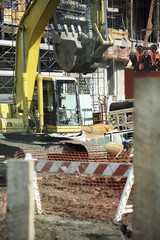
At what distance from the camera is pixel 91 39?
29.0ft

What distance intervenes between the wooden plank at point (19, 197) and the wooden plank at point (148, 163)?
26.1 inches

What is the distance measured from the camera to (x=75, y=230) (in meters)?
4.94

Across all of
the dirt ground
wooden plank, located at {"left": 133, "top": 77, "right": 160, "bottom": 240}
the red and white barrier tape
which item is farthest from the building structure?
wooden plank, located at {"left": 133, "top": 77, "right": 160, "bottom": 240}

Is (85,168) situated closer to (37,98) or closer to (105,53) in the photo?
(37,98)

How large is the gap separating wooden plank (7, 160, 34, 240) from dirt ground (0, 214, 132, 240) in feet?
8.28

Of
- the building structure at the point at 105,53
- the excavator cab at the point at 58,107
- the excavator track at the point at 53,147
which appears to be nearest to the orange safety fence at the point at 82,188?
the excavator track at the point at 53,147

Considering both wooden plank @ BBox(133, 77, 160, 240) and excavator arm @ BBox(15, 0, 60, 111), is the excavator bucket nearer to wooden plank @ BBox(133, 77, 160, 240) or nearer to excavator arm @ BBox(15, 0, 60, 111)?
excavator arm @ BBox(15, 0, 60, 111)

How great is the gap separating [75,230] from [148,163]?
318 cm

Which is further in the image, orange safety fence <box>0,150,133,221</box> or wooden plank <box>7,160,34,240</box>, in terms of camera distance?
orange safety fence <box>0,150,133,221</box>

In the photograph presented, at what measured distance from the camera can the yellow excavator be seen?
9438mm

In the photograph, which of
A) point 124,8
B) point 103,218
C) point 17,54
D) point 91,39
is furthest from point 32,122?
point 124,8

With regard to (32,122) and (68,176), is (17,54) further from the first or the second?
(68,176)

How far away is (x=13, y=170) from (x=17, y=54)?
8207 millimetres

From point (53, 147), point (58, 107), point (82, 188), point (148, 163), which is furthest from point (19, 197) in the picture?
point (58, 107)
